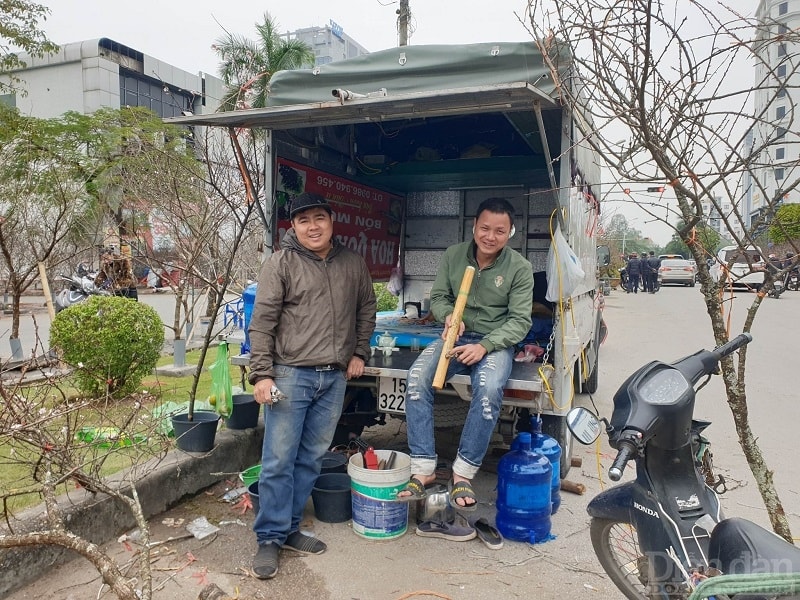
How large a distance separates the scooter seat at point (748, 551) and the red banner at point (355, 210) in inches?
144

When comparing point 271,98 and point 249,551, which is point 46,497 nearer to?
point 249,551

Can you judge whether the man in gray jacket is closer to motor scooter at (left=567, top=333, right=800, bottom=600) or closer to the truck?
the truck

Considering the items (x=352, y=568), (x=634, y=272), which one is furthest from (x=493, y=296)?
(x=634, y=272)

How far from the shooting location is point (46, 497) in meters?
2.41

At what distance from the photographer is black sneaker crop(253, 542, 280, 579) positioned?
120 inches

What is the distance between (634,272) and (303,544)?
2793cm

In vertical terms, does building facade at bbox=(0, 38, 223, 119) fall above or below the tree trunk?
above

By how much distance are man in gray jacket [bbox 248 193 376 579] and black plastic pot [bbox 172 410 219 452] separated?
3.31 feet

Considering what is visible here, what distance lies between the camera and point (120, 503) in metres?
3.40

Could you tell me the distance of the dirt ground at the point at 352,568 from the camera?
2.93 meters

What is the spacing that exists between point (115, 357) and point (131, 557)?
304cm

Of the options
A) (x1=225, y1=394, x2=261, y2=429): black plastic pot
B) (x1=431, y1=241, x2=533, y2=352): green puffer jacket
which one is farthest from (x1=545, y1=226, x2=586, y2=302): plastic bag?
(x1=225, y1=394, x2=261, y2=429): black plastic pot

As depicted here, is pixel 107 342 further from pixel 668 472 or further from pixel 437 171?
pixel 668 472

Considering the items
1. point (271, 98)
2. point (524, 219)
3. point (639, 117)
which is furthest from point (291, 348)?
point (524, 219)
